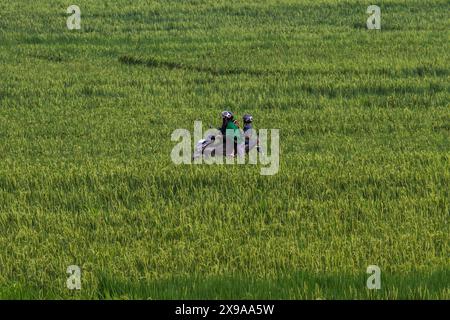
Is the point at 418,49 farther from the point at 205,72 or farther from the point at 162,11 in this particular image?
the point at 162,11

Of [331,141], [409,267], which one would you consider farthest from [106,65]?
[409,267]

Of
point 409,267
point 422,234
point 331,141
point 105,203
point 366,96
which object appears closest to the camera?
point 409,267

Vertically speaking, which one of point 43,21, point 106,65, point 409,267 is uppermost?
point 43,21

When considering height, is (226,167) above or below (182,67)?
below

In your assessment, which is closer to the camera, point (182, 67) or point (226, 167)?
point (226, 167)

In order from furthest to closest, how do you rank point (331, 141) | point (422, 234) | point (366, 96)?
point (366, 96), point (331, 141), point (422, 234)

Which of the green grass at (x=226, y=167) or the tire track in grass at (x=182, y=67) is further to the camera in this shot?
the tire track in grass at (x=182, y=67)

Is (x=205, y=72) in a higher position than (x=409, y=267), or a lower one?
higher

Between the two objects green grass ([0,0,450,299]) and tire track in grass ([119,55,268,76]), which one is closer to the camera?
green grass ([0,0,450,299])
